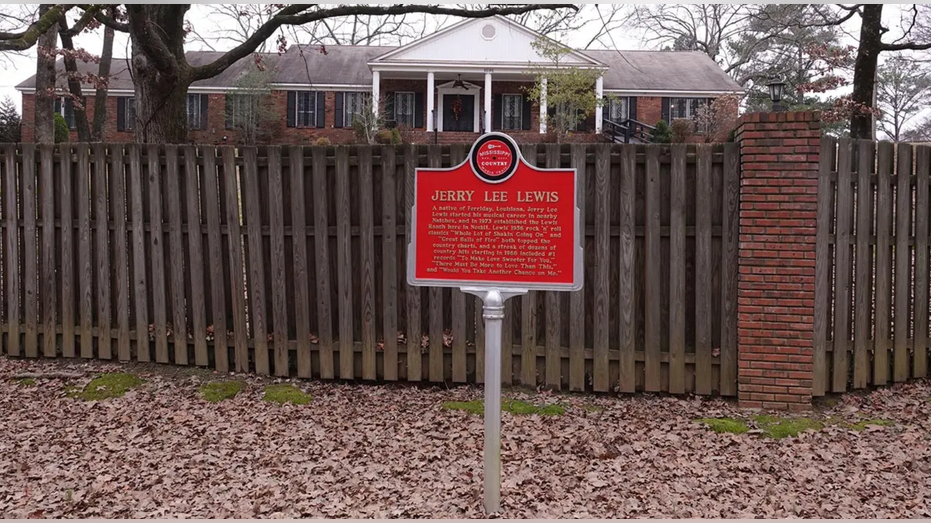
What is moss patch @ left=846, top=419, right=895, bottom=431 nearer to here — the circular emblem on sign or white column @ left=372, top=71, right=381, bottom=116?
the circular emblem on sign

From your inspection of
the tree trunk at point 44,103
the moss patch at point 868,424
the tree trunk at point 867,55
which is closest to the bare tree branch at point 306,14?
the moss patch at point 868,424

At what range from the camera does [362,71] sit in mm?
28531

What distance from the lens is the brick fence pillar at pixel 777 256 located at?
5.28 m

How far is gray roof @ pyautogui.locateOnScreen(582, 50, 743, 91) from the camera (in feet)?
90.8

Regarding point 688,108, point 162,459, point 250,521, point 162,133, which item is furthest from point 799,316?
point 688,108

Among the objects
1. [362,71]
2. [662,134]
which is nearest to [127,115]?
[362,71]

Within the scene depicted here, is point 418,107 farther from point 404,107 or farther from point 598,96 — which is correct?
point 598,96

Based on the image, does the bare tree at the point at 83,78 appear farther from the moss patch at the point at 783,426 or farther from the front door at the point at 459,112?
the moss patch at the point at 783,426

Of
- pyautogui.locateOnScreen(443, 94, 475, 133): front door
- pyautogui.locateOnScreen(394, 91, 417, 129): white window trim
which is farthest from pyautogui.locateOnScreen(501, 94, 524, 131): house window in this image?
pyautogui.locateOnScreen(394, 91, 417, 129): white window trim

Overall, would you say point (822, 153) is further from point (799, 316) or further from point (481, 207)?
point (481, 207)

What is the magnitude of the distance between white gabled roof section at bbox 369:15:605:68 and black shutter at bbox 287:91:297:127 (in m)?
3.44

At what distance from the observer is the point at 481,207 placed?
393 cm

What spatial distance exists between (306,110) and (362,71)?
10.2ft

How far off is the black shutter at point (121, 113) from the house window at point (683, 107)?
22.0 meters
